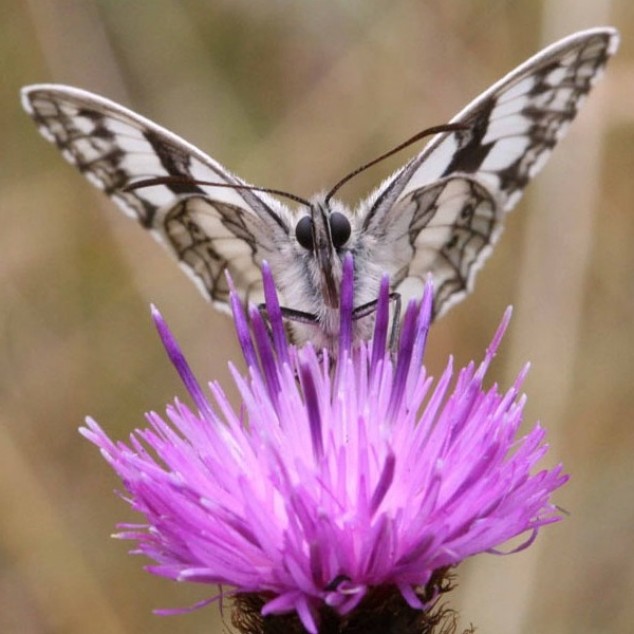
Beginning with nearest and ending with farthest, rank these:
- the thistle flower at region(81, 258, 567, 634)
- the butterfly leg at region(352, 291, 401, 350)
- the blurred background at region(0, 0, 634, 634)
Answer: the thistle flower at region(81, 258, 567, 634)
the butterfly leg at region(352, 291, 401, 350)
the blurred background at region(0, 0, 634, 634)

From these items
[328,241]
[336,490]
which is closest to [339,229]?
[328,241]

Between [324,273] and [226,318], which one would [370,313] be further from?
[226,318]

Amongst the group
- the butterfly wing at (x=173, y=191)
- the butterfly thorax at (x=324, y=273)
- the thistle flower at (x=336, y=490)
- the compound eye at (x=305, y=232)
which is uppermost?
the butterfly wing at (x=173, y=191)

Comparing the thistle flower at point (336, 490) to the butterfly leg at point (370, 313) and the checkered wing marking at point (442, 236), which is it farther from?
the checkered wing marking at point (442, 236)

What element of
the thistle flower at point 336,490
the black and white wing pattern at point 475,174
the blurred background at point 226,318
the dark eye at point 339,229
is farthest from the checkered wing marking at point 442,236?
the blurred background at point 226,318

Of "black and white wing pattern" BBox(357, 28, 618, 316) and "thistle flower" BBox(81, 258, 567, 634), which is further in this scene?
"black and white wing pattern" BBox(357, 28, 618, 316)

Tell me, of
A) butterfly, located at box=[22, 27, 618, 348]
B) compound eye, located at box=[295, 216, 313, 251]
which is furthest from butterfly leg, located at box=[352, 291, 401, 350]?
compound eye, located at box=[295, 216, 313, 251]

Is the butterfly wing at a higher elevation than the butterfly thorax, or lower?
higher

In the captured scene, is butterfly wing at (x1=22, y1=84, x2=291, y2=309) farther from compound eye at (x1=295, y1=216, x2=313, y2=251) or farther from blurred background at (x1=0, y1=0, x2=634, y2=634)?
blurred background at (x1=0, y1=0, x2=634, y2=634)

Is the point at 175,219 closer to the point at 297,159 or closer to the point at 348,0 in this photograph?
the point at 297,159
